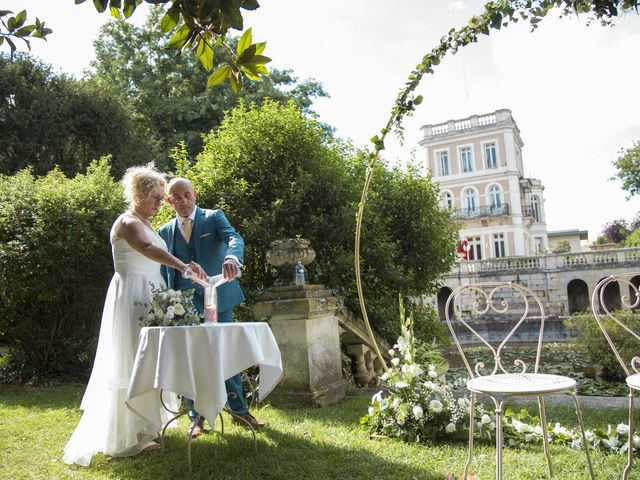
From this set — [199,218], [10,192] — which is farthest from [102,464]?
[10,192]

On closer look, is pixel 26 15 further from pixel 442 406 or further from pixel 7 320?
pixel 7 320

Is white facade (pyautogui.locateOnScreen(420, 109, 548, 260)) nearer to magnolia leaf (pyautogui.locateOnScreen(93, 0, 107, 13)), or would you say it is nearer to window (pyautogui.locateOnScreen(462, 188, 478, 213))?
window (pyautogui.locateOnScreen(462, 188, 478, 213))

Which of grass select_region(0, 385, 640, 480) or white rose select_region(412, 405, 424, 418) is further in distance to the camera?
white rose select_region(412, 405, 424, 418)

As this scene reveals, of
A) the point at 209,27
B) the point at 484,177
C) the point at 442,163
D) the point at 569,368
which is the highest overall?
the point at 442,163

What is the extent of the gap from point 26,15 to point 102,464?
9.40 ft

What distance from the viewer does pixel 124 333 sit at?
385 cm

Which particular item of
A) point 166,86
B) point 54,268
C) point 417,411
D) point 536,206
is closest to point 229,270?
point 417,411

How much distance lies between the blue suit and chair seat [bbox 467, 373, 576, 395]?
2087mm

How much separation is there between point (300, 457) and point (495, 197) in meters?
37.4

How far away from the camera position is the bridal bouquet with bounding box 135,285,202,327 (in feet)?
11.8

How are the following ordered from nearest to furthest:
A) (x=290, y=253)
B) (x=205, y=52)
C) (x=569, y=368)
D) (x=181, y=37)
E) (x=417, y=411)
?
(x=181, y=37) → (x=205, y=52) → (x=417, y=411) → (x=290, y=253) → (x=569, y=368)

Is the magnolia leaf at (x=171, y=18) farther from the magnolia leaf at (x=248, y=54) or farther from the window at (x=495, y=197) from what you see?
the window at (x=495, y=197)

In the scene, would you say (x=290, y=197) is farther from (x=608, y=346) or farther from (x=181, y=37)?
(x=608, y=346)

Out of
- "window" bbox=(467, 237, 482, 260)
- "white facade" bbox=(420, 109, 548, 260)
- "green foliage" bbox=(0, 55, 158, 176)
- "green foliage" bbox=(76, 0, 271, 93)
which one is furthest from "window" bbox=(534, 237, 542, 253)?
"green foliage" bbox=(76, 0, 271, 93)
